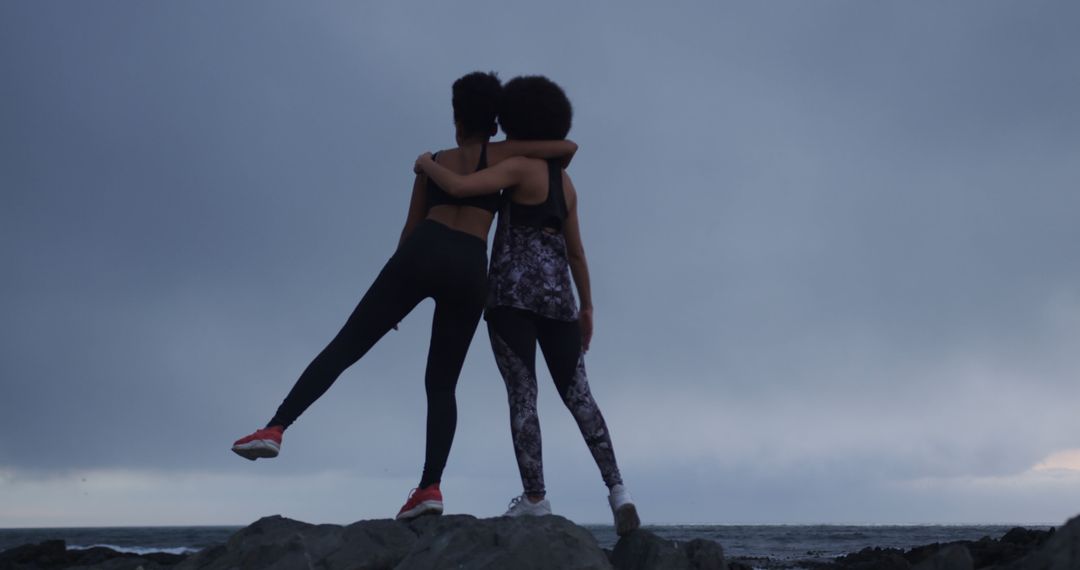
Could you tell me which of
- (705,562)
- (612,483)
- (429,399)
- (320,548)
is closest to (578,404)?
(612,483)

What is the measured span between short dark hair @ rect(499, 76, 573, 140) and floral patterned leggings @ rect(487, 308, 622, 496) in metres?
1.27

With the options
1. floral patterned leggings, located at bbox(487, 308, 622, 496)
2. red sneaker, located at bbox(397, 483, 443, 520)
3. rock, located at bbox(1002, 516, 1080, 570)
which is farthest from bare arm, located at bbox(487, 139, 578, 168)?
rock, located at bbox(1002, 516, 1080, 570)

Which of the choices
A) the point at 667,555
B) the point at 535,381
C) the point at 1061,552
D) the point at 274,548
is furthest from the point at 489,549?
the point at 1061,552

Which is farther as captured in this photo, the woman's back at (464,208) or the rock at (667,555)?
the woman's back at (464,208)

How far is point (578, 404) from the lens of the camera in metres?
6.55

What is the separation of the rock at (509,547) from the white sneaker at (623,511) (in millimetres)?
976

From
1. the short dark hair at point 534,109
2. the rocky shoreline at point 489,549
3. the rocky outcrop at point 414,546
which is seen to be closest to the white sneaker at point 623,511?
the rocky shoreline at point 489,549

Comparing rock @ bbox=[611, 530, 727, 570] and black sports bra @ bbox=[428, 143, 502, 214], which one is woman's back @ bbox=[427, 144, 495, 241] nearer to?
black sports bra @ bbox=[428, 143, 502, 214]

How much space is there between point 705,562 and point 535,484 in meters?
1.36

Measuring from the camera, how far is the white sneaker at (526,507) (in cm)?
641

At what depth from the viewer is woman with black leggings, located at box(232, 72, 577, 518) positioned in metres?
6.16

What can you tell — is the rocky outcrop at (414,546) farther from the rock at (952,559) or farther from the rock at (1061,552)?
the rock at (1061,552)

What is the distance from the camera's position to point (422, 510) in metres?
6.25

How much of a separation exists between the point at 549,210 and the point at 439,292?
38.2 inches
